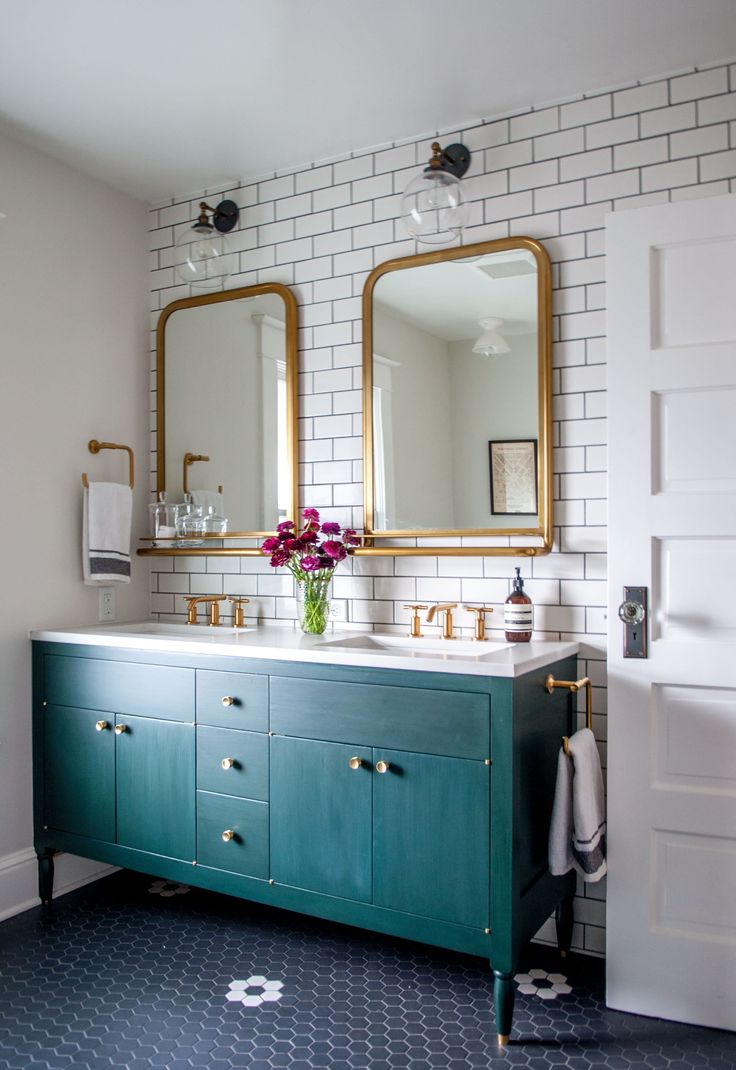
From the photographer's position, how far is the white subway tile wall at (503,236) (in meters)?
2.59

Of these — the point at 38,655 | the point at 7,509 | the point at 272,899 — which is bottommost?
the point at 272,899

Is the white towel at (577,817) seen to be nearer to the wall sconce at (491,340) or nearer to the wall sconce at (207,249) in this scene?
the wall sconce at (491,340)

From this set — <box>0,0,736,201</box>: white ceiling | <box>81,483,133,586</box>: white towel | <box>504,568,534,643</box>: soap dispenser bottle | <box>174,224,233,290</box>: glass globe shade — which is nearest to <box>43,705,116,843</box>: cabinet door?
<box>81,483,133,586</box>: white towel

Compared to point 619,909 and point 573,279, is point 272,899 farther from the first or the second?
point 573,279

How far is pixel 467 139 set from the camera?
2885mm

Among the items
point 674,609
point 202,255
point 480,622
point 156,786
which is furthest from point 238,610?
point 674,609

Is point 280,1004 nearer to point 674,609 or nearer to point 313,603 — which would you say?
point 313,603

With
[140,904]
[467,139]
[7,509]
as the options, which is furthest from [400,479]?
[140,904]

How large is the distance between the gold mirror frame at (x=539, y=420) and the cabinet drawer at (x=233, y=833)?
3.06 feet

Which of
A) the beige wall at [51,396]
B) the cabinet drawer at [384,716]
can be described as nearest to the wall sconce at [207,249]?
the beige wall at [51,396]

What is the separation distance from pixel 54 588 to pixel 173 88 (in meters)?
1.75

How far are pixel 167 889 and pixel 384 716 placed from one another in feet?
4.55

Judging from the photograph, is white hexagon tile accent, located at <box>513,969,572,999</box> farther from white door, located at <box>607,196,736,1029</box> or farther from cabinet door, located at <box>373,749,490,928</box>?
cabinet door, located at <box>373,749,490,928</box>

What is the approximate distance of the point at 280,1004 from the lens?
92.2 inches
